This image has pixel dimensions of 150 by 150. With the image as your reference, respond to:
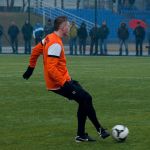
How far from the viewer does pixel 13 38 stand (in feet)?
132

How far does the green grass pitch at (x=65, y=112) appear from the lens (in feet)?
33.3

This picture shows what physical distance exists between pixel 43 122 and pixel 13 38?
28235 mm

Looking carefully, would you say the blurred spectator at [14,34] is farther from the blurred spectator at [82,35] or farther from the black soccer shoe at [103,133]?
the black soccer shoe at [103,133]

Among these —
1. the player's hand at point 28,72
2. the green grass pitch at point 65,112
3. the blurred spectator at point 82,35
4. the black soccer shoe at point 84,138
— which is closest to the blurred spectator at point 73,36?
the blurred spectator at point 82,35

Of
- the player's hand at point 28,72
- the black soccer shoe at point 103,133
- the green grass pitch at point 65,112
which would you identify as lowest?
the green grass pitch at point 65,112

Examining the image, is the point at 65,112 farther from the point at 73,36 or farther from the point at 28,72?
the point at 73,36

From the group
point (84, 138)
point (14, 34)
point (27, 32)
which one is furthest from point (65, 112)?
point (14, 34)

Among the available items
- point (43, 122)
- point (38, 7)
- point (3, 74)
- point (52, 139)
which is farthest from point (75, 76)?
point (38, 7)

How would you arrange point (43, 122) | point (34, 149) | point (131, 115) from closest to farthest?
point (34, 149) < point (43, 122) < point (131, 115)

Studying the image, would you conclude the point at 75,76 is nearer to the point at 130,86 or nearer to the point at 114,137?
the point at 130,86

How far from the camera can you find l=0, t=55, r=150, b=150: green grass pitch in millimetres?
10164

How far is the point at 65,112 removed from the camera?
1381 centimetres

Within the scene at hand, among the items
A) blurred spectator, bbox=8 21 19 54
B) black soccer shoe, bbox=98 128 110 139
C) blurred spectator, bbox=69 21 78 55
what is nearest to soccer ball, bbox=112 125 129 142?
black soccer shoe, bbox=98 128 110 139

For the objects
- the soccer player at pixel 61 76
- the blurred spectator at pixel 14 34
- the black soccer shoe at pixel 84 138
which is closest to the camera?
the soccer player at pixel 61 76
